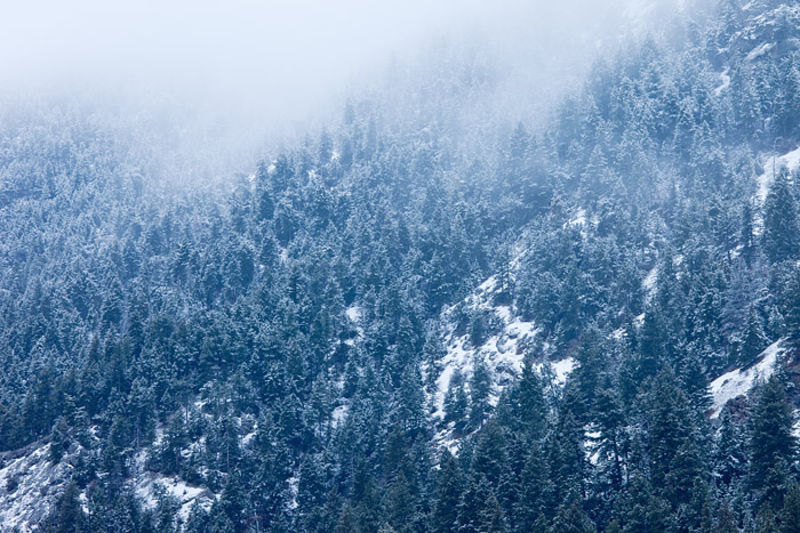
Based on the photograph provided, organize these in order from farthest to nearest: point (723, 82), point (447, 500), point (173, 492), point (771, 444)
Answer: point (723, 82) < point (173, 492) < point (447, 500) < point (771, 444)

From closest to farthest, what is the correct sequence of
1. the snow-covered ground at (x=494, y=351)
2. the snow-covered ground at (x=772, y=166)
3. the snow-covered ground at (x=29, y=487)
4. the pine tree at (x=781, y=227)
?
the pine tree at (x=781, y=227) → the snow-covered ground at (x=29, y=487) → the snow-covered ground at (x=494, y=351) → the snow-covered ground at (x=772, y=166)

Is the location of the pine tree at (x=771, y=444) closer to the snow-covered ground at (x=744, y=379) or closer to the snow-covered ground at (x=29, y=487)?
the snow-covered ground at (x=744, y=379)

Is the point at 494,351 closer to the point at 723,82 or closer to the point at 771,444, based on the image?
the point at 771,444

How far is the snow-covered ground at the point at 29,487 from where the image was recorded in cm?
10700

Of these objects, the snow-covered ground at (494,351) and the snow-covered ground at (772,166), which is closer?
the snow-covered ground at (494,351)

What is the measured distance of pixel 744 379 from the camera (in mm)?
82812

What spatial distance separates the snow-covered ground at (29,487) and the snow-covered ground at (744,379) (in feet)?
285

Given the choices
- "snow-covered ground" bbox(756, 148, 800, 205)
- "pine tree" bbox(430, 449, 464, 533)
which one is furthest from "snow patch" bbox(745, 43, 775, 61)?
"pine tree" bbox(430, 449, 464, 533)

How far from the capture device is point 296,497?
101625 mm

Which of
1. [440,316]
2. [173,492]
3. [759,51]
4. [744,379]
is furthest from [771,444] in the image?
[759,51]

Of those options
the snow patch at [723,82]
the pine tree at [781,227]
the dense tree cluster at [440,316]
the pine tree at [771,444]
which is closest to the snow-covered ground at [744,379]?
the dense tree cluster at [440,316]

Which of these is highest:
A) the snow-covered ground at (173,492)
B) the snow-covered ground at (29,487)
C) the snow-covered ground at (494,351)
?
the snow-covered ground at (29,487)

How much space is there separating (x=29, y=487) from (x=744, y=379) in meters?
96.9

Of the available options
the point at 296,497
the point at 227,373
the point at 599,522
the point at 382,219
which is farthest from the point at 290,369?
the point at 599,522
